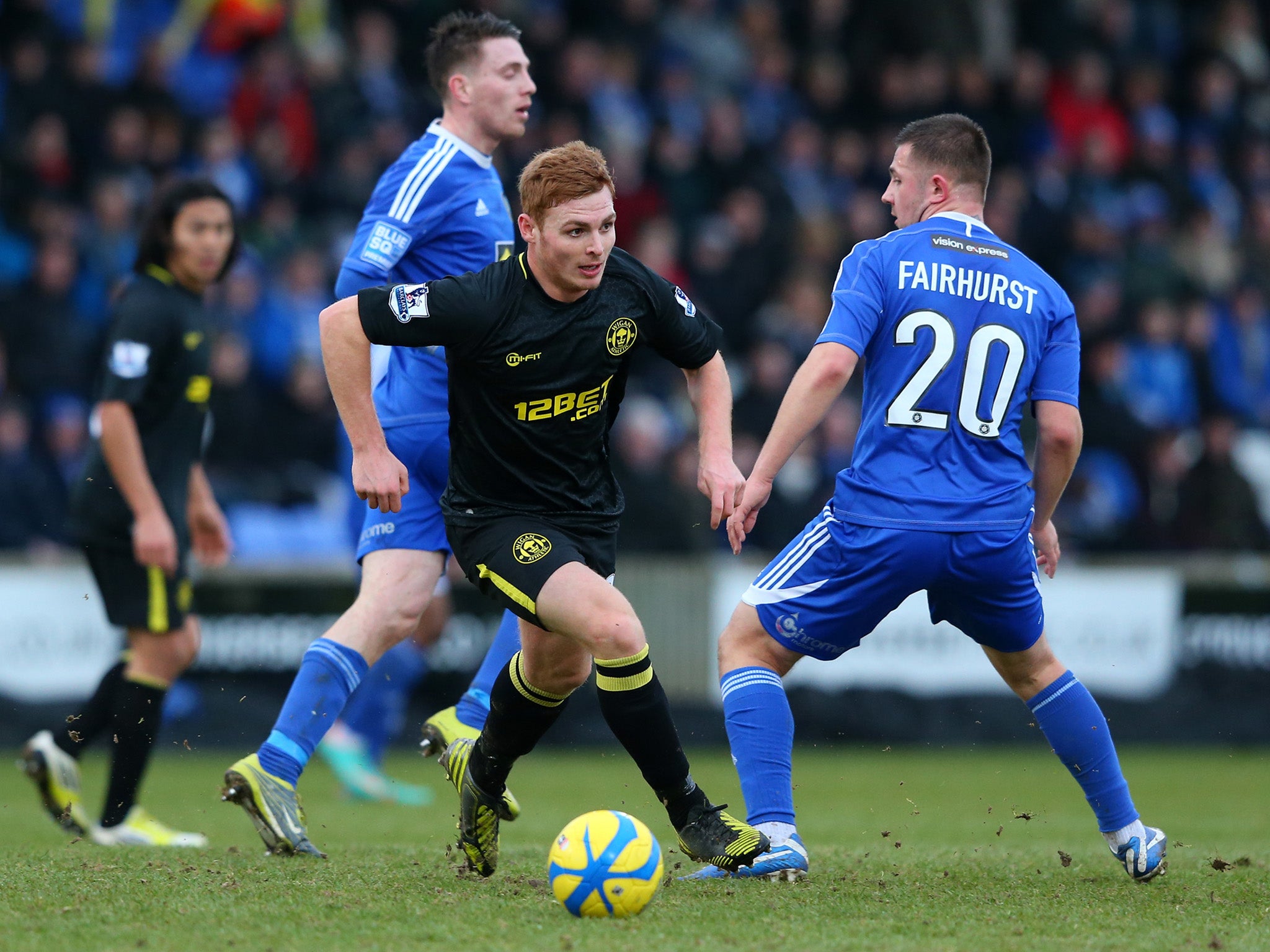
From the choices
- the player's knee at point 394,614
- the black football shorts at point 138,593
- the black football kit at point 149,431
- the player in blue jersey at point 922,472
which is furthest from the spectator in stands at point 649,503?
the player in blue jersey at point 922,472

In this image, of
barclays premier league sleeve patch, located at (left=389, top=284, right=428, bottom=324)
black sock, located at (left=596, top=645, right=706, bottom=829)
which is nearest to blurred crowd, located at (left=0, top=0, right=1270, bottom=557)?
black sock, located at (left=596, top=645, right=706, bottom=829)

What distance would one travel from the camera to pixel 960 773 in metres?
10.3

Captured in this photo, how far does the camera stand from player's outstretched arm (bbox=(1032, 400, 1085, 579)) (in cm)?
548

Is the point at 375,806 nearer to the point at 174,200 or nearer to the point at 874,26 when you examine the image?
the point at 174,200

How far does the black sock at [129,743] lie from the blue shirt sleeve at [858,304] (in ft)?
11.0

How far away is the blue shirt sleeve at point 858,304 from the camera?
5293 millimetres

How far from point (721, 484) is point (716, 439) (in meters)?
0.22

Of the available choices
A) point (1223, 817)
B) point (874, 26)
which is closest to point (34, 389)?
point (1223, 817)

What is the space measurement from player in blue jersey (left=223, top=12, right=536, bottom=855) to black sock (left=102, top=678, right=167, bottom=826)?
1.27 meters

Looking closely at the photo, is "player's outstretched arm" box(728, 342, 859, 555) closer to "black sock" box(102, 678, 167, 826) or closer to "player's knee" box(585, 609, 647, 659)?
"player's knee" box(585, 609, 647, 659)

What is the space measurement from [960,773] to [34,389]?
699 centimetres

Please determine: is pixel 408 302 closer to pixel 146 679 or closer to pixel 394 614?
pixel 394 614

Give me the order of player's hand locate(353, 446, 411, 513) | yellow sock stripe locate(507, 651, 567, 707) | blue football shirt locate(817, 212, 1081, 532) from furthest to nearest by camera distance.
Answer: blue football shirt locate(817, 212, 1081, 532)
yellow sock stripe locate(507, 651, 567, 707)
player's hand locate(353, 446, 411, 513)

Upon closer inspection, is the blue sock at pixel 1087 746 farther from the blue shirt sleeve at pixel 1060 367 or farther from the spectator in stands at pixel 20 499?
the spectator in stands at pixel 20 499
